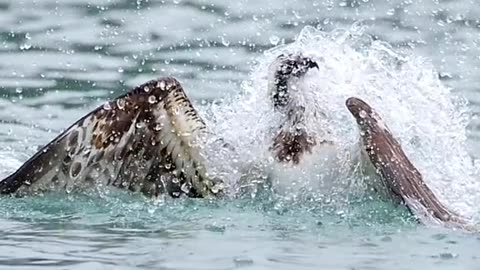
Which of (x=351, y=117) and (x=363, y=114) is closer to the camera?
(x=363, y=114)

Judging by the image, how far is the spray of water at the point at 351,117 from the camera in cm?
839

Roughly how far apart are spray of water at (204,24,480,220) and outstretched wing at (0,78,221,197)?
0.21 meters

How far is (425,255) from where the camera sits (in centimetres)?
688

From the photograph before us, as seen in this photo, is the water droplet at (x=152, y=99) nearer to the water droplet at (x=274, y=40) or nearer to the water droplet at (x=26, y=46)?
the water droplet at (x=26, y=46)

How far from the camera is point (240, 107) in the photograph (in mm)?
9078

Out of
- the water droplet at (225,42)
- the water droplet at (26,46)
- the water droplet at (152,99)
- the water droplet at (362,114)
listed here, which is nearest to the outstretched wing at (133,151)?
the water droplet at (152,99)

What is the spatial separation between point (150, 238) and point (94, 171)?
1368 millimetres

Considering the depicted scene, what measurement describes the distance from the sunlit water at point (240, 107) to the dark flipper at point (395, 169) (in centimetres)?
12

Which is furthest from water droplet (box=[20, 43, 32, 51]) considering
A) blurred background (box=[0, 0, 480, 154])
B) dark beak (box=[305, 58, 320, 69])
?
dark beak (box=[305, 58, 320, 69])

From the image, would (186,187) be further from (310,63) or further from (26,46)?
(26,46)

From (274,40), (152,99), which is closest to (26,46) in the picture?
(274,40)

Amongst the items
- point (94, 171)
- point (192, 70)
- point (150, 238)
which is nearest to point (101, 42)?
point (192, 70)

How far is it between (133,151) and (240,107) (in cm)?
87

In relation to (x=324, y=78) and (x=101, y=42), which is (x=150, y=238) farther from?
(x=101, y=42)
